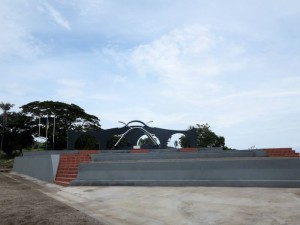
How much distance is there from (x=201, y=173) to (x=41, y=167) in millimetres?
12848

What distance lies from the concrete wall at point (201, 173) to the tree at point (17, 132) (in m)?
48.3

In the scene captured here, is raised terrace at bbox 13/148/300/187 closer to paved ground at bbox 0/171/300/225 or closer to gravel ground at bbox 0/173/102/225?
paved ground at bbox 0/171/300/225

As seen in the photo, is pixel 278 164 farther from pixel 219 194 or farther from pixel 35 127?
pixel 35 127

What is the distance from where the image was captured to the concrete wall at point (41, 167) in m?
19.9

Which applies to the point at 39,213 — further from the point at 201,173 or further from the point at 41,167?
the point at 41,167

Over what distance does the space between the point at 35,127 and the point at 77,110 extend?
27.6ft

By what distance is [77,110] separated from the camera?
63750mm

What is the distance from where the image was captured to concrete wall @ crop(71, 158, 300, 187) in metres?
11.8

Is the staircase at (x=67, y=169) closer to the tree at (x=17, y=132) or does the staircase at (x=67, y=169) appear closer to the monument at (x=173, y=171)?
the monument at (x=173, y=171)

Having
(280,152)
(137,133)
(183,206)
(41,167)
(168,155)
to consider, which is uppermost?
(137,133)

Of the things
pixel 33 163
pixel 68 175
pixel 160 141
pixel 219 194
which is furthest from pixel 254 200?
pixel 160 141

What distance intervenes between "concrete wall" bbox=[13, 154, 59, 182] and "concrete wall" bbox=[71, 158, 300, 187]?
12.8ft

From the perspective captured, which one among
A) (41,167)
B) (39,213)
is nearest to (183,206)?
(39,213)

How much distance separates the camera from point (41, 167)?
2206 cm
